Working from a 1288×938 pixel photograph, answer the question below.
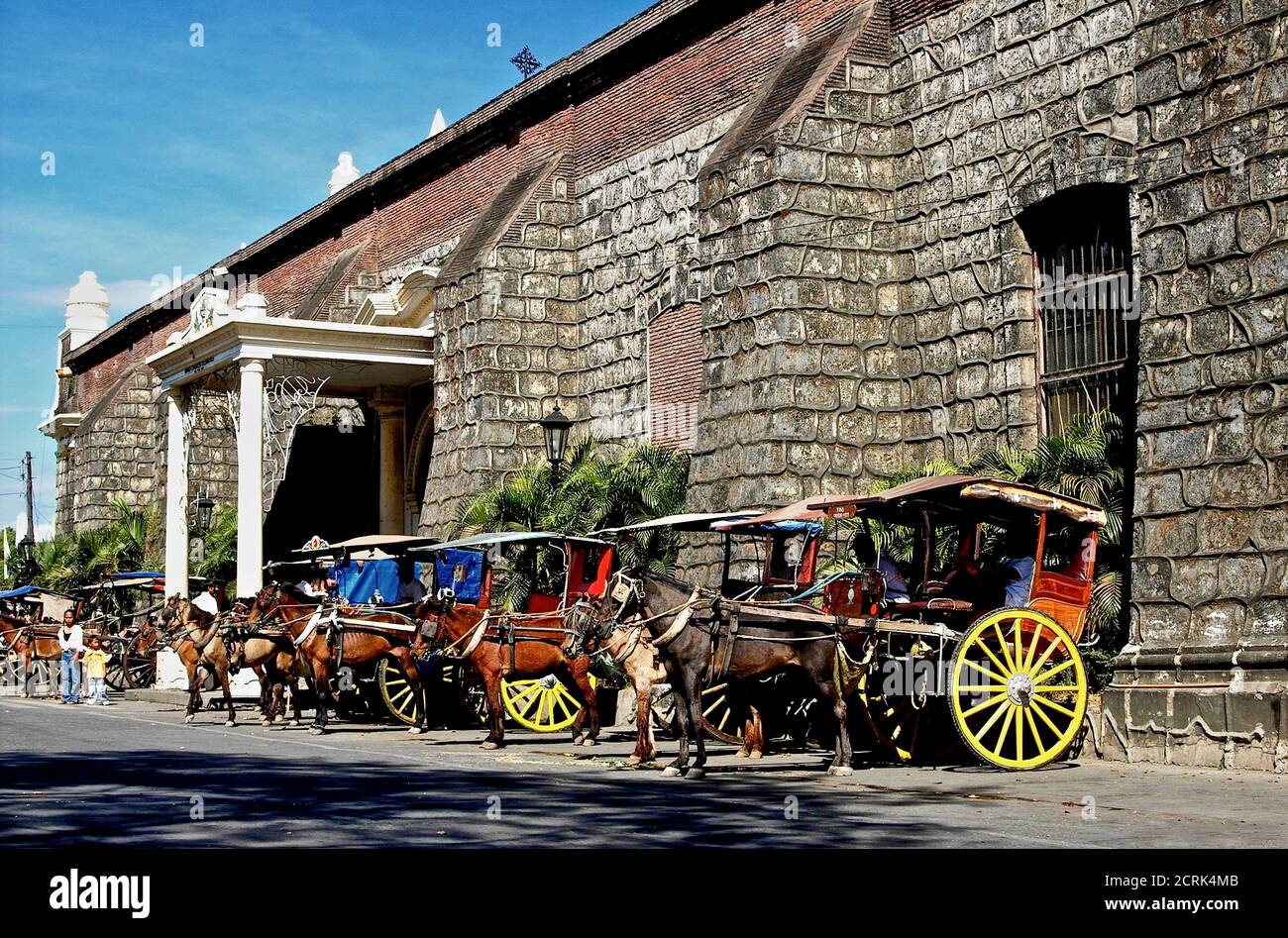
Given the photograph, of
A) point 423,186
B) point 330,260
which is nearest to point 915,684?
point 423,186

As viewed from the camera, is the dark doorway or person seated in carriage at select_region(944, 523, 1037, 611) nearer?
person seated in carriage at select_region(944, 523, 1037, 611)

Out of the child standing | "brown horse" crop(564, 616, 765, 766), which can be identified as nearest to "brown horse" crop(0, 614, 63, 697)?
the child standing

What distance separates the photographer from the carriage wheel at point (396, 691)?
21.2 metres

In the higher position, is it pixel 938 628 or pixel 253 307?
pixel 253 307

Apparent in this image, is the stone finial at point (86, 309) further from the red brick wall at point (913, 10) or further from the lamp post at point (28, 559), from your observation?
the red brick wall at point (913, 10)

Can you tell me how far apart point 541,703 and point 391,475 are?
15141mm

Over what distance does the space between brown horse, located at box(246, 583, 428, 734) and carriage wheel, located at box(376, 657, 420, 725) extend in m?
0.69

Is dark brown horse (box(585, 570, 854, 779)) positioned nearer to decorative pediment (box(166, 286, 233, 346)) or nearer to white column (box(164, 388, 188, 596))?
decorative pediment (box(166, 286, 233, 346))

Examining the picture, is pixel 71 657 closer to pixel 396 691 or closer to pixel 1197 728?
pixel 396 691

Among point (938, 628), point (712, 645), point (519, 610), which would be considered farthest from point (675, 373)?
point (938, 628)

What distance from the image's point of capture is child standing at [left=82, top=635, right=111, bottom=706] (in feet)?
94.7

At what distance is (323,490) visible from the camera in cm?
3691
